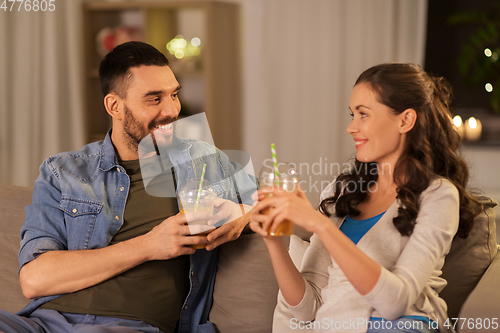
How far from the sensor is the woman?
1070 millimetres

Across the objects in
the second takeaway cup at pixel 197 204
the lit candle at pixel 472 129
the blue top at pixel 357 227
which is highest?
the second takeaway cup at pixel 197 204

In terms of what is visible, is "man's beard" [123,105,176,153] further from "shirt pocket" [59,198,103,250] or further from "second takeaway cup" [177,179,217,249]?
"second takeaway cup" [177,179,217,249]

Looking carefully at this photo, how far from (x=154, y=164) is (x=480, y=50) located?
253 cm

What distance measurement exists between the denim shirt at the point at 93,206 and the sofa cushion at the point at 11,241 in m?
0.20

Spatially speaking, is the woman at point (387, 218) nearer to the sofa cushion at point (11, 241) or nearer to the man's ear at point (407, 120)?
→ the man's ear at point (407, 120)

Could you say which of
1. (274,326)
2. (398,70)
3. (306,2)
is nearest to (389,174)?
(398,70)

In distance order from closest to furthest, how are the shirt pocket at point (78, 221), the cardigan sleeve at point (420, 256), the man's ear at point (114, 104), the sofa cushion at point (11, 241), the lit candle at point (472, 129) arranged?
the cardigan sleeve at point (420, 256) < the shirt pocket at point (78, 221) < the sofa cushion at point (11, 241) < the man's ear at point (114, 104) < the lit candle at point (472, 129)

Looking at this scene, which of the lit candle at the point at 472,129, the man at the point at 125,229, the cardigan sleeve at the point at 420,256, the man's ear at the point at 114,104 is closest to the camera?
the cardigan sleeve at the point at 420,256

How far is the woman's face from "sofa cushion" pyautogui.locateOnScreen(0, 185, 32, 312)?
4.18 ft

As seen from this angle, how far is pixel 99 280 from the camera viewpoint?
141 cm

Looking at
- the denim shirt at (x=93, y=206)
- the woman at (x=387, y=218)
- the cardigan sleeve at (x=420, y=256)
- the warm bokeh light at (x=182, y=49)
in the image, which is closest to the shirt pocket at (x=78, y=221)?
the denim shirt at (x=93, y=206)

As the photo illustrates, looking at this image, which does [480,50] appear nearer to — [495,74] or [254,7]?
[495,74]

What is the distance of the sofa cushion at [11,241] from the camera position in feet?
5.39

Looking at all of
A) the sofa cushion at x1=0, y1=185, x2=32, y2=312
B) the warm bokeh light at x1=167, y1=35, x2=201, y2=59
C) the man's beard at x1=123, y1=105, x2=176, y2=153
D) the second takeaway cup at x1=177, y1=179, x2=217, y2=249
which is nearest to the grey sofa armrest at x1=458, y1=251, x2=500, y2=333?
the second takeaway cup at x1=177, y1=179, x2=217, y2=249
